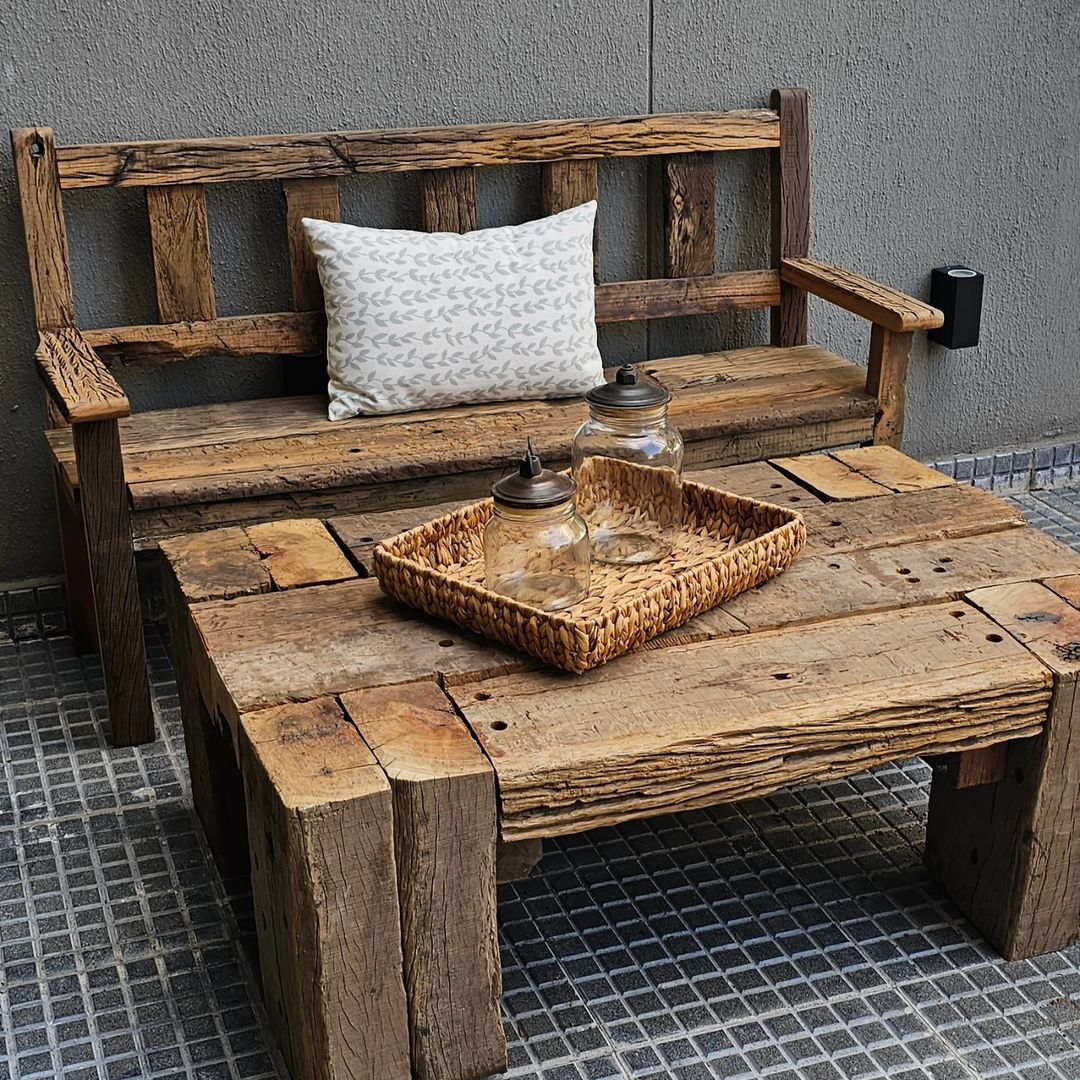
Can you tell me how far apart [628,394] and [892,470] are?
0.58 m

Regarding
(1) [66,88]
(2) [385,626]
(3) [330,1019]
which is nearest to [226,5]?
(1) [66,88]

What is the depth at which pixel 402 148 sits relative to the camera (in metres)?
2.74

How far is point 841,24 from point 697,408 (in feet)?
3.05

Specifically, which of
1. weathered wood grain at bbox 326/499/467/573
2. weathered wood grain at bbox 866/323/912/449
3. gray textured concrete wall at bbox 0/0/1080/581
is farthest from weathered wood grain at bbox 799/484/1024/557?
gray textured concrete wall at bbox 0/0/1080/581

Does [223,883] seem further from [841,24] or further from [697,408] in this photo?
[841,24]

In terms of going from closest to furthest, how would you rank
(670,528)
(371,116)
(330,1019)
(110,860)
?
(330,1019), (670,528), (110,860), (371,116)

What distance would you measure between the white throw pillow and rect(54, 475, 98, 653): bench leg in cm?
49

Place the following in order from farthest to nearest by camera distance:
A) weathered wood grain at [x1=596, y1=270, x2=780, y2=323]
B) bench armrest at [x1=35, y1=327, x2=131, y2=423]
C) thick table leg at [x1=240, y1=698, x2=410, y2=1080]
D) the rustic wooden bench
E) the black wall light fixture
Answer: the black wall light fixture → weathered wood grain at [x1=596, y1=270, x2=780, y2=323] → the rustic wooden bench → bench armrest at [x1=35, y1=327, x2=131, y2=423] → thick table leg at [x1=240, y1=698, x2=410, y2=1080]

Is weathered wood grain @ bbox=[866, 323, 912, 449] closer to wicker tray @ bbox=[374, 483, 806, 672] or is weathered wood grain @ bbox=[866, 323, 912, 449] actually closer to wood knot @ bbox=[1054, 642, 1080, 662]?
wicker tray @ bbox=[374, 483, 806, 672]

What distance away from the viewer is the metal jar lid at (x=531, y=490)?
5.50 feet

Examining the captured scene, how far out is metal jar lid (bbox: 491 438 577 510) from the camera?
1677mm

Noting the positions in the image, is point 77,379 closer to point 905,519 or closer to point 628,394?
point 628,394

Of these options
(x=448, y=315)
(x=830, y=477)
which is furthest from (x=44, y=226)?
(x=830, y=477)

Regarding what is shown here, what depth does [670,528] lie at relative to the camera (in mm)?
1973
